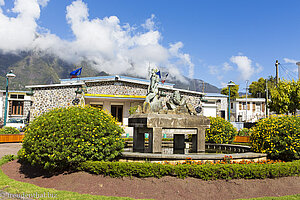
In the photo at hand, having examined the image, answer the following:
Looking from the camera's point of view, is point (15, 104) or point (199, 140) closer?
point (199, 140)

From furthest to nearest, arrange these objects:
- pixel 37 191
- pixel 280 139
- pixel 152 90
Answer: pixel 152 90 → pixel 280 139 → pixel 37 191

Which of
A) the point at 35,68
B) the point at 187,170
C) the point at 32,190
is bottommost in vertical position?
the point at 32,190

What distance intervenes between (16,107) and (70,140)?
3271 centimetres

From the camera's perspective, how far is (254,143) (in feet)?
33.7

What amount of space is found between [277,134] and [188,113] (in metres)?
3.51

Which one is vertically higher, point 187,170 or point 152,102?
point 152,102

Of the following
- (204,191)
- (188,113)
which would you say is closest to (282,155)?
(188,113)

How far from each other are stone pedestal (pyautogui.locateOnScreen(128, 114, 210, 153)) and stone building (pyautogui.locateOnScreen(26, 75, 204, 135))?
62.8ft

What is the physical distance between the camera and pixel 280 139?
935 centimetres

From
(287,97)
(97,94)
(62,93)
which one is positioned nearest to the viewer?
(287,97)

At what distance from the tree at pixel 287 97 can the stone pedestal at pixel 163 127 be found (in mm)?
19402

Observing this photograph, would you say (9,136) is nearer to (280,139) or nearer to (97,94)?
(97,94)

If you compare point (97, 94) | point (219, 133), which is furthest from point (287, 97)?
point (97, 94)

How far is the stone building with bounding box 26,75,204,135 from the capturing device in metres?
29.0
